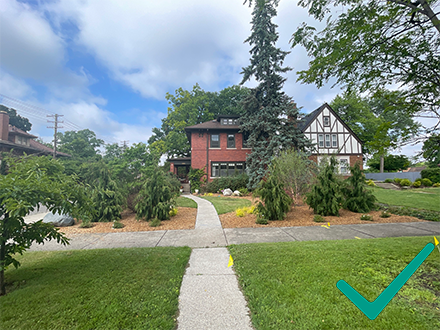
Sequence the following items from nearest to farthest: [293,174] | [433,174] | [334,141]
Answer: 1. [293,174]
2. [433,174]
3. [334,141]

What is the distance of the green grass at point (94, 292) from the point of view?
2.39 metres

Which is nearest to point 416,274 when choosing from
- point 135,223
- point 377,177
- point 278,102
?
point 135,223

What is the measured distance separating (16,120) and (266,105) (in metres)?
50.7

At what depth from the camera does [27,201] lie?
2621 mm

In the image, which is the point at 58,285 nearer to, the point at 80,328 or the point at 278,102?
the point at 80,328

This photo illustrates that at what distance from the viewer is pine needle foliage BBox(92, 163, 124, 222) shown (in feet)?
26.4

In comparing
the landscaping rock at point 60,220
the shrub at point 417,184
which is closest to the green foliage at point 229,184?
the landscaping rock at point 60,220

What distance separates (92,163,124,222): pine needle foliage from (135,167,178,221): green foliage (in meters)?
0.92

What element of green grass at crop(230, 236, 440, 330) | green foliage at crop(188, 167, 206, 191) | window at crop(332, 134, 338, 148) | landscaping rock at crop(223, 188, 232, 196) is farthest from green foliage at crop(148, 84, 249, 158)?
green grass at crop(230, 236, 440, 330)

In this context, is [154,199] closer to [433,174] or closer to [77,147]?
[433,174]

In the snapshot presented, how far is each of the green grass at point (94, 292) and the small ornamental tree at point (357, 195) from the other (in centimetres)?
805

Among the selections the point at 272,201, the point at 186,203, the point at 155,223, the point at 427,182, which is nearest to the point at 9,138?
the point at 186,203

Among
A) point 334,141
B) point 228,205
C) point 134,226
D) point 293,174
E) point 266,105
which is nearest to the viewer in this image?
point 134,226

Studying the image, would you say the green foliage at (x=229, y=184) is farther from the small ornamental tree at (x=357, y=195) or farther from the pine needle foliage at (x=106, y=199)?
the pine needle foliage at (x=106, y=199)
